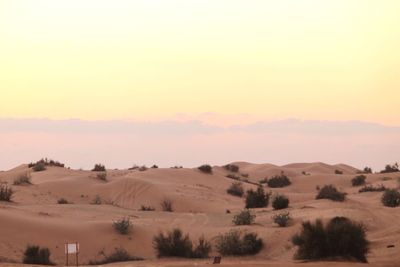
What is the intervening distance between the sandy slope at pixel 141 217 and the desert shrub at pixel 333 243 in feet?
2.11

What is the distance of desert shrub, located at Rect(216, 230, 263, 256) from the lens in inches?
956

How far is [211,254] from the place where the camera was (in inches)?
971

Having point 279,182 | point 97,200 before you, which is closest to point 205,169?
point 279,182

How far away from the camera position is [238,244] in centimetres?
2442

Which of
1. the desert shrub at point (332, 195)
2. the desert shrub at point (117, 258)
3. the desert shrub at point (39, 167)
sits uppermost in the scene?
the desert shrub at point (39, 167)

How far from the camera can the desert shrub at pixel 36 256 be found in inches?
869

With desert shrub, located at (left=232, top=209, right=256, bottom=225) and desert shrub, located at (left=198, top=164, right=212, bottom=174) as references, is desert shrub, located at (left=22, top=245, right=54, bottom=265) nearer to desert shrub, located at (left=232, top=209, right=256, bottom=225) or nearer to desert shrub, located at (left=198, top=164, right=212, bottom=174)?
desert shrub, located at (left=232, top=209, right=256, bottom=225)

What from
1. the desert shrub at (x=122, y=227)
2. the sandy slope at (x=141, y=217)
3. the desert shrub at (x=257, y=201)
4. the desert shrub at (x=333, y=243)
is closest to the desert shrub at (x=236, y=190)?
the sandy slope at (x=141, y=217)

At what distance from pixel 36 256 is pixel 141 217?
11255 millimetres

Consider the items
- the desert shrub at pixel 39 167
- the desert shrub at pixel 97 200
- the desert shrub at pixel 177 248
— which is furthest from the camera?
the desert shrub at pixel 39 167

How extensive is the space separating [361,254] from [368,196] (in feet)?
92.8

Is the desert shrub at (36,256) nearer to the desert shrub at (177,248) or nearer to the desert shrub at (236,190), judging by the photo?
the desert shrub at (177,248)

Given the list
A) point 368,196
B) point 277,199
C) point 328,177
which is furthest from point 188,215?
point 328,177

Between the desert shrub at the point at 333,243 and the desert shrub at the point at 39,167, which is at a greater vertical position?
the desert shrub at the point at 39,167
